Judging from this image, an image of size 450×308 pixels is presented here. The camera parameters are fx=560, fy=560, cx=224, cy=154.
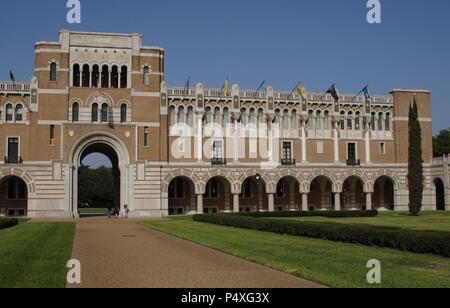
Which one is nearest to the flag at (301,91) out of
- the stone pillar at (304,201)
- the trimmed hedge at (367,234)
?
the stone pillar at (304,201)

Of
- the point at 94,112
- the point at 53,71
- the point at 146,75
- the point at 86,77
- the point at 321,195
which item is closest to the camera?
the point at 53,71

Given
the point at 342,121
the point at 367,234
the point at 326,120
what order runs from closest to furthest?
the point at 367,234 < the point at 326,120 < the point at 342,121

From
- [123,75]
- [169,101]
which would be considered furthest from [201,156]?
[123,75]

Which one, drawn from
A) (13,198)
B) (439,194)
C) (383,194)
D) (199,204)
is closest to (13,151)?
(13,198)

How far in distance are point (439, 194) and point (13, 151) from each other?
164ft

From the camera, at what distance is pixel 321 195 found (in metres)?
67.9

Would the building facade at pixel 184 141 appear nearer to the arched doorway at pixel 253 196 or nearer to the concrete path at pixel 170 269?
the arched doorway at pixel 253 196

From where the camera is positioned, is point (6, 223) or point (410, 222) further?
point (410, 222)

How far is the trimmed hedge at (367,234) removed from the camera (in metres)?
19.8

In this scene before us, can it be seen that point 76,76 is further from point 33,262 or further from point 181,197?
point 33,262

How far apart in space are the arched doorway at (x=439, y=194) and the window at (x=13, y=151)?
4815cm

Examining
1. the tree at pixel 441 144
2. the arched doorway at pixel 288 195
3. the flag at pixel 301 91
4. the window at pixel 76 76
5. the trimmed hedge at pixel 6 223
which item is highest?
the window at pixel 76 76

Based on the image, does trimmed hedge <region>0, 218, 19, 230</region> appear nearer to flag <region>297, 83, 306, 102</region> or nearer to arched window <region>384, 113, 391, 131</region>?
flag <region>297, 83, 306, 102</region>
